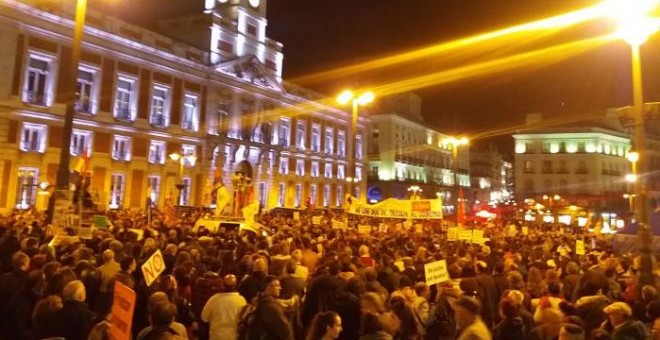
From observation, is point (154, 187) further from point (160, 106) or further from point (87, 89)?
point (87, 89)

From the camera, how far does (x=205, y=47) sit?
156 feet

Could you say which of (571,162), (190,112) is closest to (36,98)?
(190,112)

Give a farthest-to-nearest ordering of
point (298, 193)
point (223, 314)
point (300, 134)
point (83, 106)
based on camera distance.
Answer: point (300, 134), point (298, 193), point (83, 106), point (223, 314)

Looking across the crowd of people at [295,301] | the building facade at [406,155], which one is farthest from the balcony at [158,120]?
the crowd of people at [295,301]

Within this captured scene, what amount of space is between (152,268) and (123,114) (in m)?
35.9

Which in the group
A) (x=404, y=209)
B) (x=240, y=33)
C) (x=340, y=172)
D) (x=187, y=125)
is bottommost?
(x=404, y=209)

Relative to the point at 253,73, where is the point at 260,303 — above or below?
below

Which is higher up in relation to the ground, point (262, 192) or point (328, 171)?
point (328, 171)

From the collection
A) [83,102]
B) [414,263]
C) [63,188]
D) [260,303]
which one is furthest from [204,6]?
[260,303]

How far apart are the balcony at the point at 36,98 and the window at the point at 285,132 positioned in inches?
965

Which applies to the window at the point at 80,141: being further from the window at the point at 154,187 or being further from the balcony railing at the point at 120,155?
the window at the point at 154,187

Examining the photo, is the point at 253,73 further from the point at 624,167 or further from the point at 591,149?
the point at 624,167

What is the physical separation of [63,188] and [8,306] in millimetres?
5782

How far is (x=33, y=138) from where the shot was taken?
3419 cm
